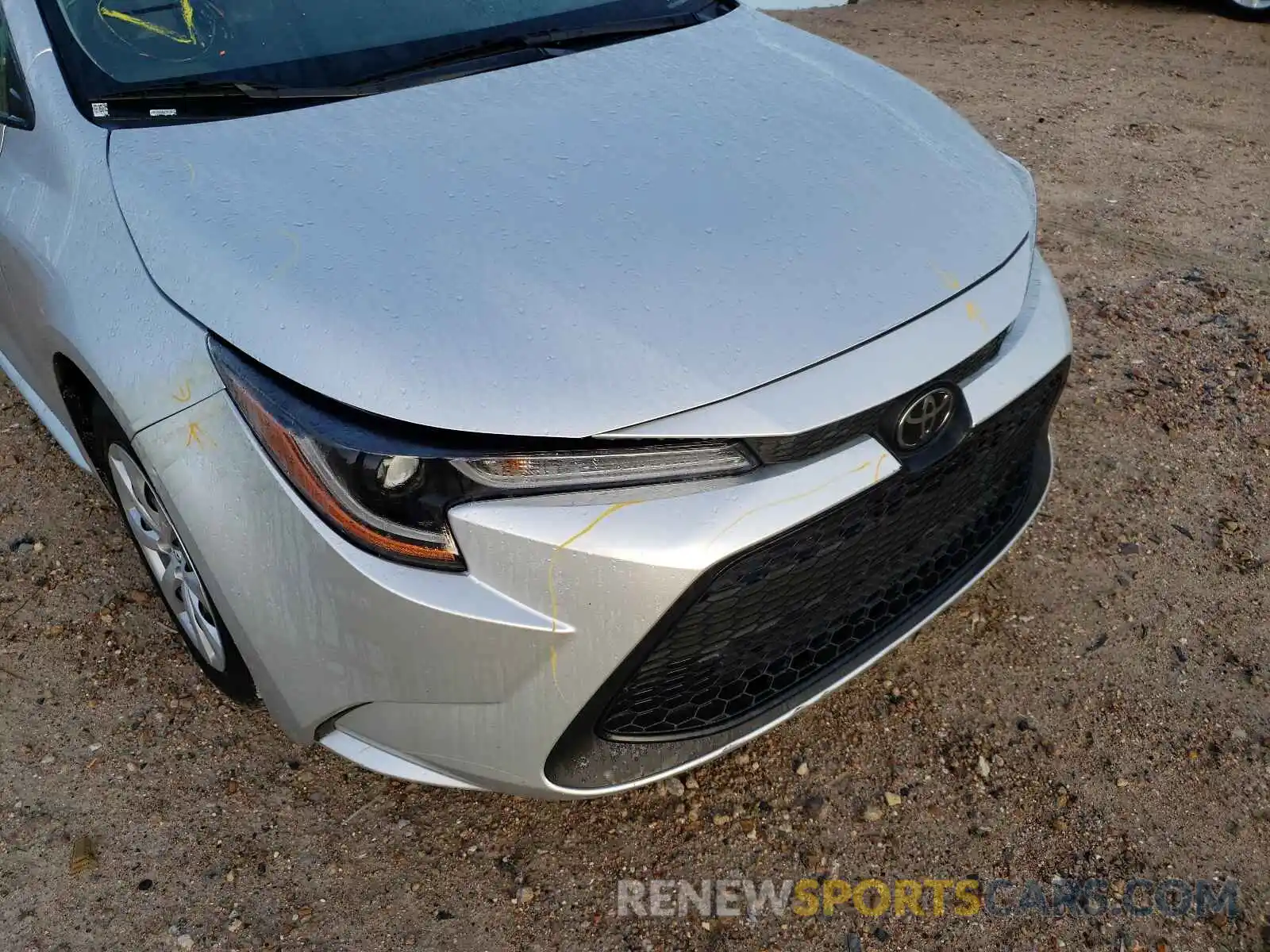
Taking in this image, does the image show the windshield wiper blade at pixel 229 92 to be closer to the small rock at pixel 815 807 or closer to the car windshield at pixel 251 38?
the car windshield at pixel 251 38

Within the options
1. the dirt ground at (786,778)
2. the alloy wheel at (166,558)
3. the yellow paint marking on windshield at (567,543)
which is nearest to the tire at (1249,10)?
the dirt ground at (786,778)

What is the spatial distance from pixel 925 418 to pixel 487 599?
77 cm

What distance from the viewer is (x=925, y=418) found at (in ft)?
5.69

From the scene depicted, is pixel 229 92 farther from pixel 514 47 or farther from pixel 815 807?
pixel 815 807

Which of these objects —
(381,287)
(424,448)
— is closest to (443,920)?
(424,448)

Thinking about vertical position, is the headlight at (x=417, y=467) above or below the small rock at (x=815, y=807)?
above

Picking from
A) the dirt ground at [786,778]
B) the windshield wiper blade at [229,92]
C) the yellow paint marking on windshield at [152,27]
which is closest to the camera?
the dirt ground at [786,778]

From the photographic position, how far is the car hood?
5.24 feet

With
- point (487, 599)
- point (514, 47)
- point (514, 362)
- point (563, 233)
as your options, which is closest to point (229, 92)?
point (514, 47)

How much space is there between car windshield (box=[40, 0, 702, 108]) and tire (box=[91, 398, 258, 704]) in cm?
68

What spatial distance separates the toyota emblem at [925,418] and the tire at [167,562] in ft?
4.07

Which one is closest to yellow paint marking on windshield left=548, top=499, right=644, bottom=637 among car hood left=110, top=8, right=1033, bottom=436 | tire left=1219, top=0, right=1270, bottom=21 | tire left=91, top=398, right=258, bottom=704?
car hood left=110, top=8, right=1033, bottom=436

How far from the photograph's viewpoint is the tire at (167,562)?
2039 millimetres

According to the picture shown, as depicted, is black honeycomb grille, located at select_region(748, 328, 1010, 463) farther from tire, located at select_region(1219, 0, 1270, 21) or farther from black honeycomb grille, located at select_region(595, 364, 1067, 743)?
tire, located at select_region(1219, 0, 1270, 21)
